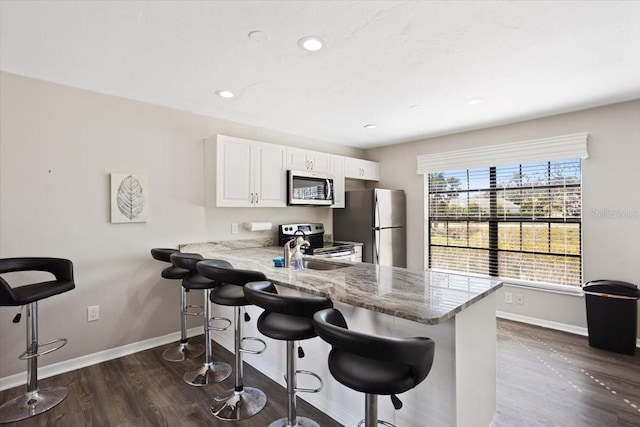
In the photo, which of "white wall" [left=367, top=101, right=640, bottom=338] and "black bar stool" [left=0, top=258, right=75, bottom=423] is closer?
"black bar stool" [left=0, top=258, right=75, bottom=423]

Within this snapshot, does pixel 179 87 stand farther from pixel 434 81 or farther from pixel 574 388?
pixel 574 388

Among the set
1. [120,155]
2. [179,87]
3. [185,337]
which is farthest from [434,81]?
[185,337]

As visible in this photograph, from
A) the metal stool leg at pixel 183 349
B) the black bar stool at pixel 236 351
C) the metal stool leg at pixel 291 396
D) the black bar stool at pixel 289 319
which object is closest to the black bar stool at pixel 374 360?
the black bar stool at pixel 289 319

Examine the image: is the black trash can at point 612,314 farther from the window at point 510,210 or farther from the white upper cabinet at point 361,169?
the white upper cabinet at point 361,169

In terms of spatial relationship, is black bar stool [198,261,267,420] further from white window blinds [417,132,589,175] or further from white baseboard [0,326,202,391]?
white window blinds [417,132,589,175]

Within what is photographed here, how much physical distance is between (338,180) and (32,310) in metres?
3.49

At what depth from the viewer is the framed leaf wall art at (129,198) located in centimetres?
291

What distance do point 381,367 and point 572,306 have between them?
3422mm

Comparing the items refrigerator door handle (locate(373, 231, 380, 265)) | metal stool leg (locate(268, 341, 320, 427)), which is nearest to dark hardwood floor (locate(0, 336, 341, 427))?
metal stool leg (locate(268, 341, 320, 427))

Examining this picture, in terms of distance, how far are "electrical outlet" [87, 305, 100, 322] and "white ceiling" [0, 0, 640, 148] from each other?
1944 millimetres

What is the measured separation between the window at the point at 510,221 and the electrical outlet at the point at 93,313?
415 centimetres

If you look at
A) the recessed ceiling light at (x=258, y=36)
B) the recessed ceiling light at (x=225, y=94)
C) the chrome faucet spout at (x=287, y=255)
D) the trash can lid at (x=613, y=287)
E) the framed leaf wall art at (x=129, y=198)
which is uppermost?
the recessed ceiling light at (x=225, y=94)

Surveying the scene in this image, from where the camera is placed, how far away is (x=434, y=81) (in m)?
2.67

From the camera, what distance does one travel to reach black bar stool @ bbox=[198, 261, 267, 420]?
1.94 metres
